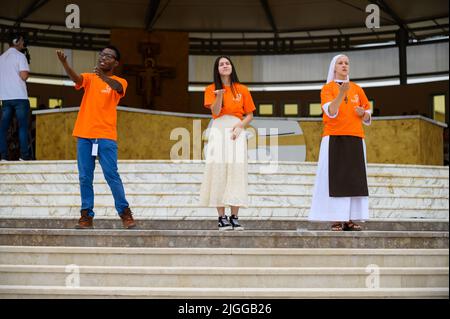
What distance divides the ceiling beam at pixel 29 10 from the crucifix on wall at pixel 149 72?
153 inches

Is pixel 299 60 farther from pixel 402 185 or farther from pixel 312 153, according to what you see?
pixel 402 185

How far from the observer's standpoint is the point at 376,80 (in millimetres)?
21375

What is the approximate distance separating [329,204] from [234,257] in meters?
1.36

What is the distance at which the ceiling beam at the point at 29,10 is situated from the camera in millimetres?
18875

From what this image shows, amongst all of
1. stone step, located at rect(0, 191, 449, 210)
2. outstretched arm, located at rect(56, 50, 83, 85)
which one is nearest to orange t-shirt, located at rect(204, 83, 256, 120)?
outstretched arm, located at rect(56, 50, 83, 85)

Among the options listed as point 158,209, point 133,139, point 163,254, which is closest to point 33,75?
point 133,139

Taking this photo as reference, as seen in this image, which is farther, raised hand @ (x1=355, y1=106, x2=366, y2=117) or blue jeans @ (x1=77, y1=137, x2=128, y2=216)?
raised hand @ (x1=355, y1=106, x2=366, y2=117)

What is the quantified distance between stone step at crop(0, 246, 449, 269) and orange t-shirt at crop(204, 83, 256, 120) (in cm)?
150

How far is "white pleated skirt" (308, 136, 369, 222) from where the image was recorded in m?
6.03

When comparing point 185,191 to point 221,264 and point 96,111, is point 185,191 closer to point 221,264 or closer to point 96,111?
point 96,111

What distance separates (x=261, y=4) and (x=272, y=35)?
62.1 inches

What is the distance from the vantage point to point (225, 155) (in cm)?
600

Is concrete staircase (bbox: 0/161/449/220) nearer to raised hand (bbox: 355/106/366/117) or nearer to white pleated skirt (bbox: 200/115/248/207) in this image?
white pleated skirt (bbox: 200/115/248/207)

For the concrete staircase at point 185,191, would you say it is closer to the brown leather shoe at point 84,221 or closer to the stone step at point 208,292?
the brown leather shoe at point 84,221
